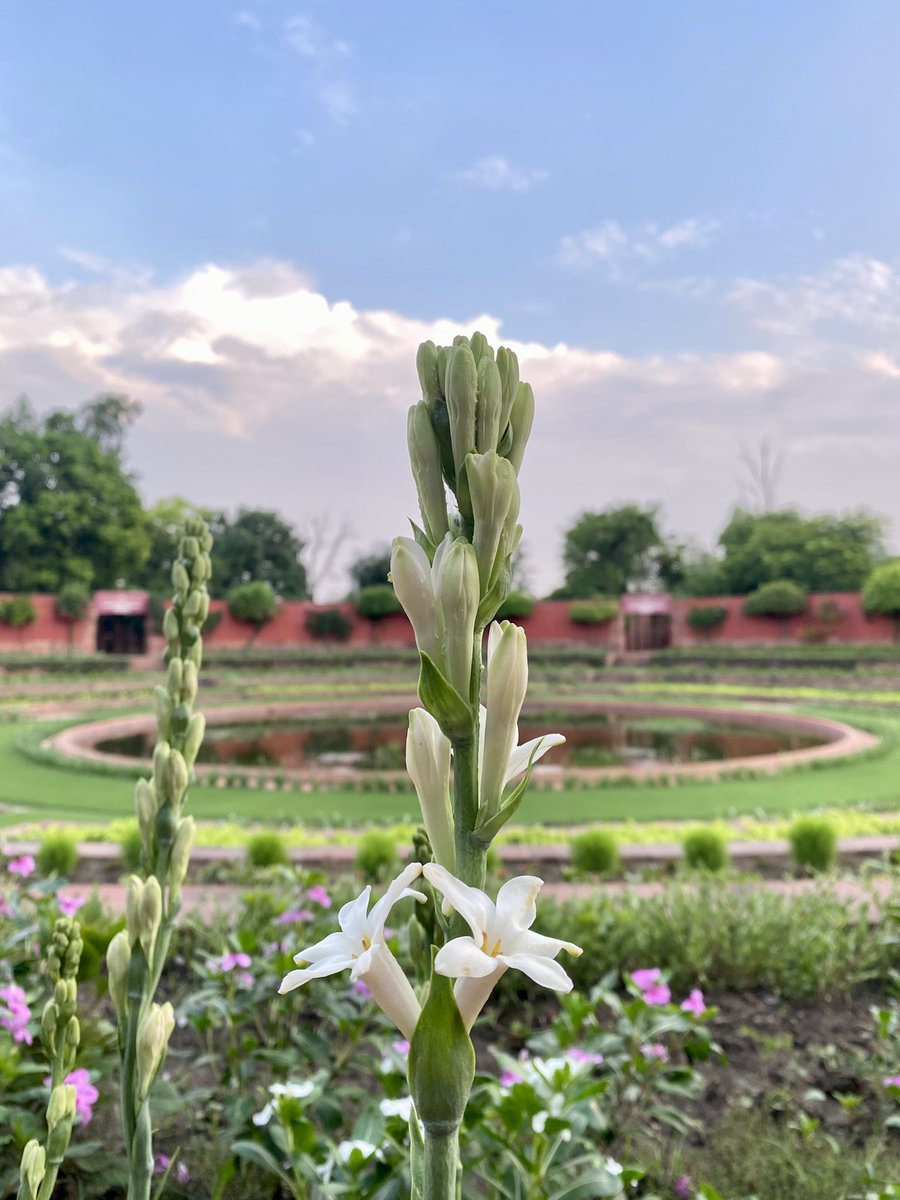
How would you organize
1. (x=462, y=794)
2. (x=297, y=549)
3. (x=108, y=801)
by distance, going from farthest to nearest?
1. (x=297, y=549)
2. (x=108, y=801)
3. (x=462, y=794)

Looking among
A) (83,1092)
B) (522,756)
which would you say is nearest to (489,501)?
(522,756)

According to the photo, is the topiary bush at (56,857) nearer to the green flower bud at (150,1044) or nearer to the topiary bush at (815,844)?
the green flower bud at (150,1044)

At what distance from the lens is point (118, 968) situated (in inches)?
46.0

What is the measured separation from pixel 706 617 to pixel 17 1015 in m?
32.6

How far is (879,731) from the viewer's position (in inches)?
460

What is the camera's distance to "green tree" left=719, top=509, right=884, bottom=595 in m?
34.4

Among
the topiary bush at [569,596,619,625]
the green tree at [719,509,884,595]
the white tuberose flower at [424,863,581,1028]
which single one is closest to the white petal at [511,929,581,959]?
the white tuberose flower at [424,863,581,1028]

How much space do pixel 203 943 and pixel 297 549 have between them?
38181 mm

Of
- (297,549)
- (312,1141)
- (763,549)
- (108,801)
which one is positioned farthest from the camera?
(297,549)

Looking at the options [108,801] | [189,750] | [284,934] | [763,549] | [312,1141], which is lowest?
[108,801]

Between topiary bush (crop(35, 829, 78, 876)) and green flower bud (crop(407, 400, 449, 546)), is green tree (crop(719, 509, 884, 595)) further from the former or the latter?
green flower bud (crop(407, 400, 449, 546))

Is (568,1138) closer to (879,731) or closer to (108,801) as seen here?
Result: (108,801)

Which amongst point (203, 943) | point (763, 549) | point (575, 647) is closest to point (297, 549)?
point (575, 647)

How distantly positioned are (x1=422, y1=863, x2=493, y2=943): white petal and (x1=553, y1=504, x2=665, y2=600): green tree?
38.6 m
